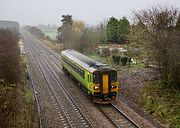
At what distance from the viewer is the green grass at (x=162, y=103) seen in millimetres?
16098

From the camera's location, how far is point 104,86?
777 inches

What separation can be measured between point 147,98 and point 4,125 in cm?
1096

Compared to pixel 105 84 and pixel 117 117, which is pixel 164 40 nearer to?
pixel 105 84

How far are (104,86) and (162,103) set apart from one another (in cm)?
419

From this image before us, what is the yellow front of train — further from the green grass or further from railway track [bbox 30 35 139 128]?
the green grass

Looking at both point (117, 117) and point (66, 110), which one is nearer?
point (117, 117)

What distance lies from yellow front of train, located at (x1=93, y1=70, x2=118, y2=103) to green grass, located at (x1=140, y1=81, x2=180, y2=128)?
7.58 ft

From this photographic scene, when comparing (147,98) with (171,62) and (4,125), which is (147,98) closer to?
(171,62)

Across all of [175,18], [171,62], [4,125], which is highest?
[175,18]

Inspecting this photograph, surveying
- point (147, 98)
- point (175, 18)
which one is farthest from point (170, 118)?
point (175, 18)

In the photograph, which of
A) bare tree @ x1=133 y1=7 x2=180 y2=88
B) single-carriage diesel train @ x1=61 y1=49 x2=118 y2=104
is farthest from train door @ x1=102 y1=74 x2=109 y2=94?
bare tree @ x1=133 y1=7 x2=180 y2=88

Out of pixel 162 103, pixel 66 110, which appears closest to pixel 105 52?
pixel 66 110

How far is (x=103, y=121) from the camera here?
16.7 meters

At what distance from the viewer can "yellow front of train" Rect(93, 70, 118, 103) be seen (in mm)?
19500
